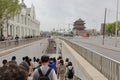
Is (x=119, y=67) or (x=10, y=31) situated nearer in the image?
(x=119, y=67)

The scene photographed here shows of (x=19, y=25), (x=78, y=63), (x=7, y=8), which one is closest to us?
(x=78, y=63)

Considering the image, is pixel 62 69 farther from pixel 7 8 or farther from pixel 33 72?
pixel 7 8

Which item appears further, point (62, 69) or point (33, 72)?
point (62, 69)

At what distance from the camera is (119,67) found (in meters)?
10.3

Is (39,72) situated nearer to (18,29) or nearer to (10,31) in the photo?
(10,31)

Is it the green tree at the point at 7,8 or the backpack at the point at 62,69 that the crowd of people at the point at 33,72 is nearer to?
the backpack at the point at 62,69

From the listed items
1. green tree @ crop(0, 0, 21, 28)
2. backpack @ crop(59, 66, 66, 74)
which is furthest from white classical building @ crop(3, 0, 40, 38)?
backpack @ crop(59, 66, 66, 74)

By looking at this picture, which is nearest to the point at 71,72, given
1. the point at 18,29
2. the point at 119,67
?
the point at 119,67

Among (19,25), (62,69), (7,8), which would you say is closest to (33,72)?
(62,69)

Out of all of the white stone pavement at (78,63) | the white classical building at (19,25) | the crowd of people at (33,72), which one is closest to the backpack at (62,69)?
the crowd of people at (33,72)

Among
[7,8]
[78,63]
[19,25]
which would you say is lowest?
[78,63]

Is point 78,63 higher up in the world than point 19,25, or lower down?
lower down

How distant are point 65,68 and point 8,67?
33.0 ft

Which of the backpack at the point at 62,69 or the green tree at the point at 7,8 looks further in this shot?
the green tree at the point at 7,8
